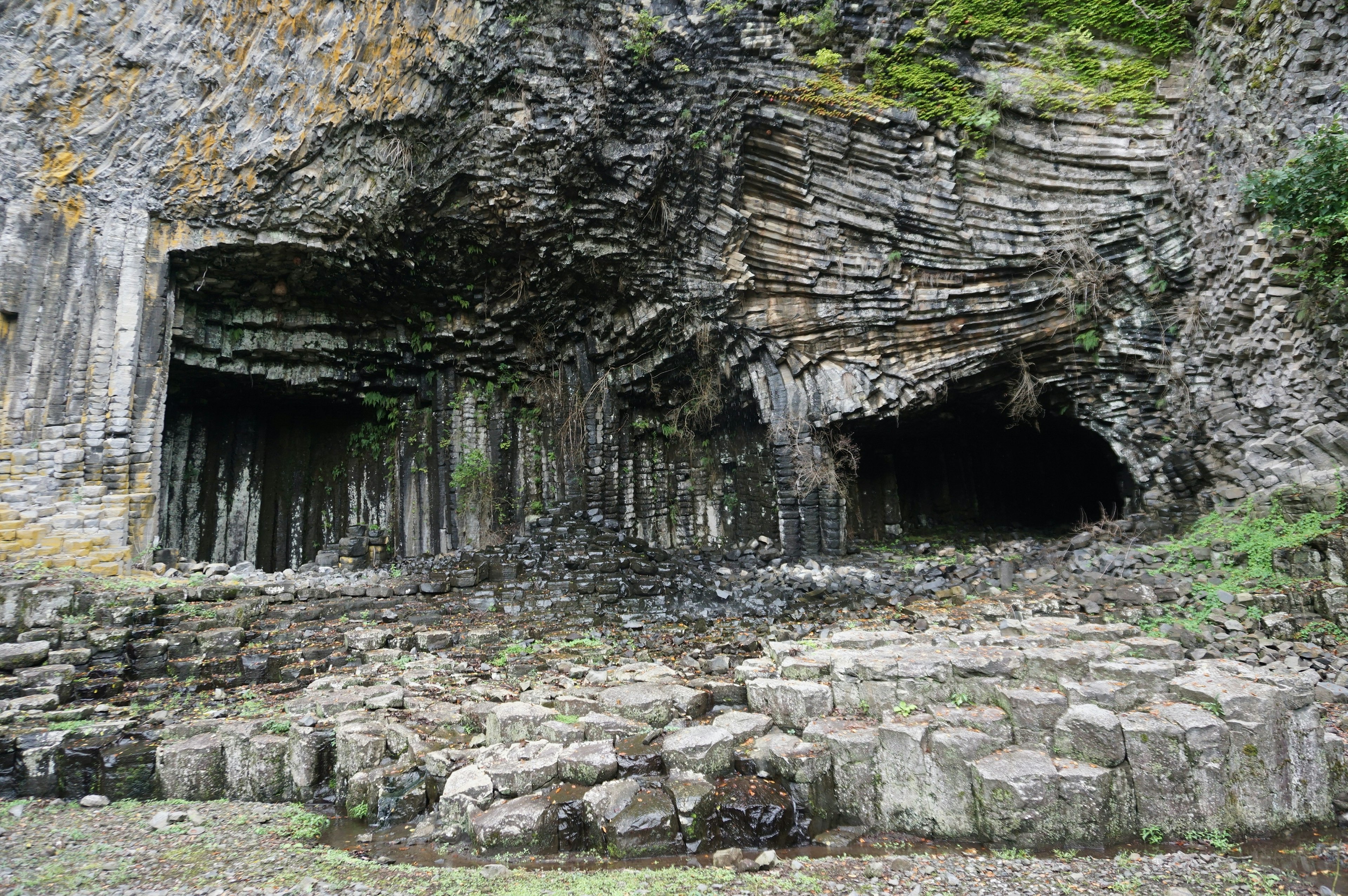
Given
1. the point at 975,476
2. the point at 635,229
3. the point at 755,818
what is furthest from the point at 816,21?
the point at 755,818

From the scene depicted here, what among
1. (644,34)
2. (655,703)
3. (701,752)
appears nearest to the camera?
(701,752)

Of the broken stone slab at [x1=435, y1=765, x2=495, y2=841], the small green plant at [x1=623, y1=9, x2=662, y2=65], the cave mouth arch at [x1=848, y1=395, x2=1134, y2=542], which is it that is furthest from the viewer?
the cave mouth arch at [x1=848, y1=395, x2=1134, y2=542]

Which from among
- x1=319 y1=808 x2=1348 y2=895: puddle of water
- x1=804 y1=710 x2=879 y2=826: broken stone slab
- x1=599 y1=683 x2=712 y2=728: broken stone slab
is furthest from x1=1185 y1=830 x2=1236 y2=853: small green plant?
x1=599 y1=683 x2=712 y2=728: broken stone slab

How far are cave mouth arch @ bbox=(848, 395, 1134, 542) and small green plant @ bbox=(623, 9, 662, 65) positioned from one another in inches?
319

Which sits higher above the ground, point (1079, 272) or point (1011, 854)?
point (1079, 272)

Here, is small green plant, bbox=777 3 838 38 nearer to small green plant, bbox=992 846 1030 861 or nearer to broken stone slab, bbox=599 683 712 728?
broken stone slab, bbox=599 683 712 728

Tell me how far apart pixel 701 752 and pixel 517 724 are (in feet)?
4.70

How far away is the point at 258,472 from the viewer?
50.4 ft

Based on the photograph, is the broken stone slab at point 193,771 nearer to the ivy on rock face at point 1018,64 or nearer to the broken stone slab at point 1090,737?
the broken stone slab at point 1090,737

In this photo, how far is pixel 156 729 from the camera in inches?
221

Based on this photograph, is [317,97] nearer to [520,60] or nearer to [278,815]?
[520,60]

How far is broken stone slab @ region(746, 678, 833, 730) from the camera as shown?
5.04 m

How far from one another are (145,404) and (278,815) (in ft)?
33.0

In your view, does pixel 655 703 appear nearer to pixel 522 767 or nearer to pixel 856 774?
pixel 522 767
